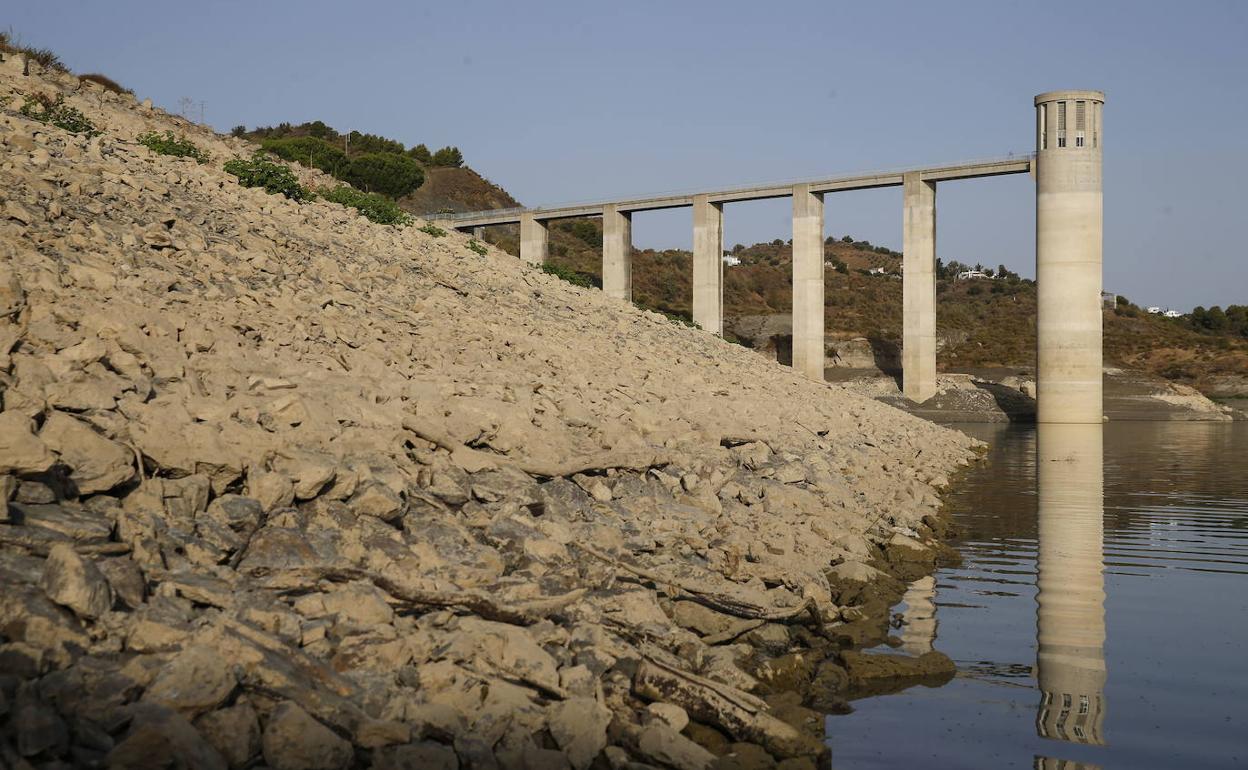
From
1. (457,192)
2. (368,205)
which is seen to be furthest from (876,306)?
(368,205)

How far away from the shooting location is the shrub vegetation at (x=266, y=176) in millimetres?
23922

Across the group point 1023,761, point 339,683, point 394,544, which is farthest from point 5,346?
point 1023,761

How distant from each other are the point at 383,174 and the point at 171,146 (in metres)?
58.1

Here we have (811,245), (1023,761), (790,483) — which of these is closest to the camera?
(1023,761)

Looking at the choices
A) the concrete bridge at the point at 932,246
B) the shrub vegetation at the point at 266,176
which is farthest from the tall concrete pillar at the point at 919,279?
the shrub vegetation at the point at 266,176

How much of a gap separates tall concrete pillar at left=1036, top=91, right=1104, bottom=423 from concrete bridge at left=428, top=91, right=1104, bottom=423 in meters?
0.04

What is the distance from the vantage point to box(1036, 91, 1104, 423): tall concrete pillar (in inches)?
1964

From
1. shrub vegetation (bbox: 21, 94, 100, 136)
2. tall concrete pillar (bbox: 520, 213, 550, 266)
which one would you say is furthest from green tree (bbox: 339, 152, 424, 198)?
shrub vegetation (bbox: 21, 94, 100, 136)

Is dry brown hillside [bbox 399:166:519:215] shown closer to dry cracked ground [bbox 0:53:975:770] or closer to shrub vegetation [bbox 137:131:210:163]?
shrub vegetation [bbox 137:131:210:163]

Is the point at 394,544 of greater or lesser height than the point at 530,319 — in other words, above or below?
A: below

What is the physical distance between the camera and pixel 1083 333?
4984 cm

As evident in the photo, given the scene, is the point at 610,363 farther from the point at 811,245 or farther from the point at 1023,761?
the point at 811,245

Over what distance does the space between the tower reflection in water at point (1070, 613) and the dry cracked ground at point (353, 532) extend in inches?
62.4

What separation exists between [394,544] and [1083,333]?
4624 centimetres
